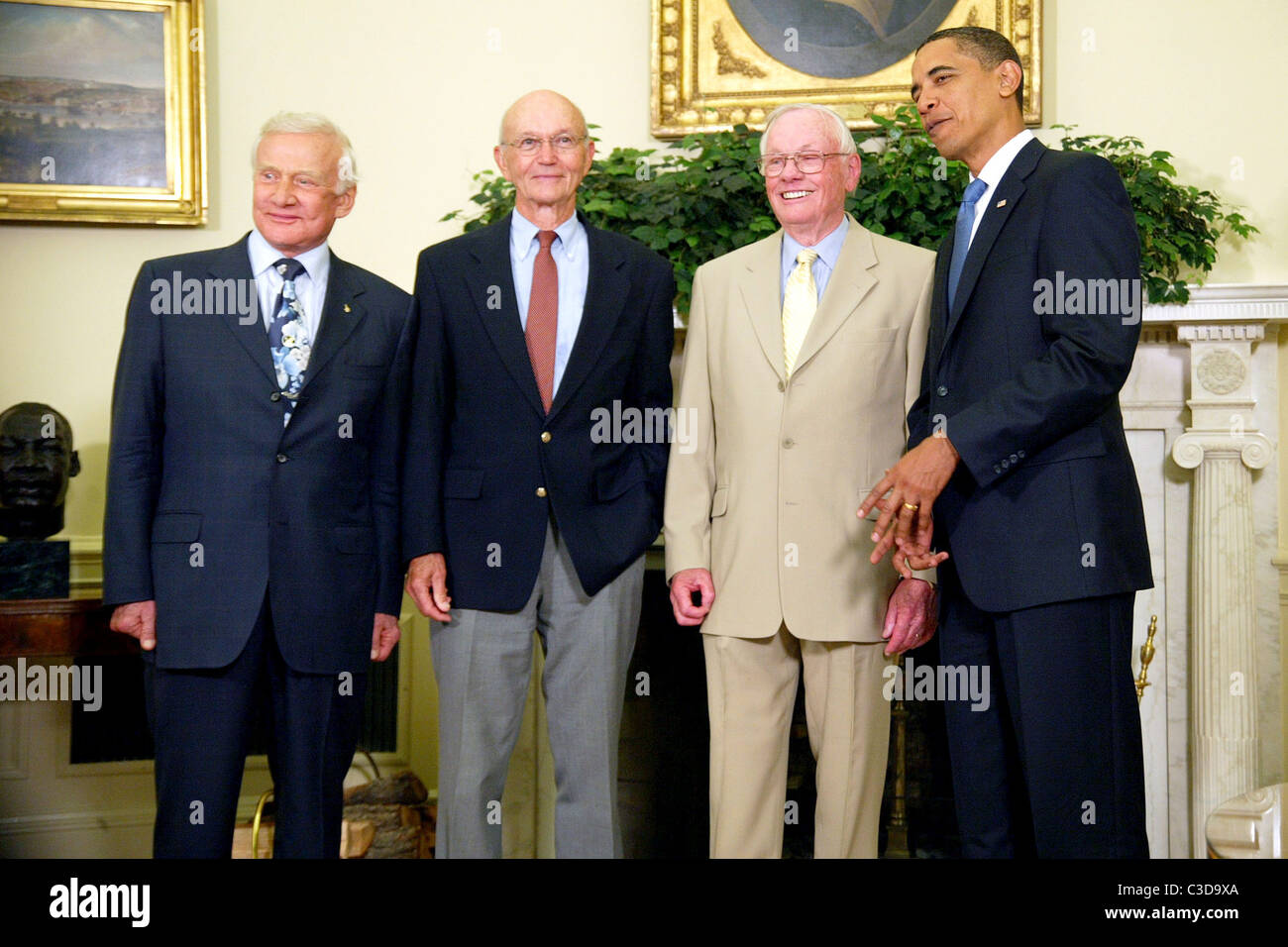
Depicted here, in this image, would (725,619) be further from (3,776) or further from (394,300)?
(3,776)

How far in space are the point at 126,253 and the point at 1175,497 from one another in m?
3.61

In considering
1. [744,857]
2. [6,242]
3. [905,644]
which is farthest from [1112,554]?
[6,242]

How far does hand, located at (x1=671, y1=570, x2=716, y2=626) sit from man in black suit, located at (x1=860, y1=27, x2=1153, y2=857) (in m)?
0.45

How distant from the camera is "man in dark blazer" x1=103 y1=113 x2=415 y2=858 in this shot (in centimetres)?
252

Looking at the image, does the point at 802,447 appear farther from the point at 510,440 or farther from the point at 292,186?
the point at 292,186

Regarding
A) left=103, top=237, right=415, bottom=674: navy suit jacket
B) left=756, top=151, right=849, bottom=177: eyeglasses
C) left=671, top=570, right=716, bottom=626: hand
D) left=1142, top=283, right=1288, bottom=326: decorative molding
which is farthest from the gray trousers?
left=1142, top=283, right=1288, bottom=326: decorative molding

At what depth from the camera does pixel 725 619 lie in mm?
2666

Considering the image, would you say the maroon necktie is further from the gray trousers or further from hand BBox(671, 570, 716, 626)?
hand BBox(671, 570, 716, 626)

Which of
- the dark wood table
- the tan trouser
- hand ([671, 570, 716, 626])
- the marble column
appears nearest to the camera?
the tan trouser

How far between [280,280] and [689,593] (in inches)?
42.5

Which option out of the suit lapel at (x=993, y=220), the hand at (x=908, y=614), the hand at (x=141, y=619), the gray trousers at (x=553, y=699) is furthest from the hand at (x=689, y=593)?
the hand at (x=141, y=619)

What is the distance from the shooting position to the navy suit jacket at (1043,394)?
2244 mm

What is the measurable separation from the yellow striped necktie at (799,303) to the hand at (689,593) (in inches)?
19.5

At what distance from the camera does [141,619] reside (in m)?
2.56
